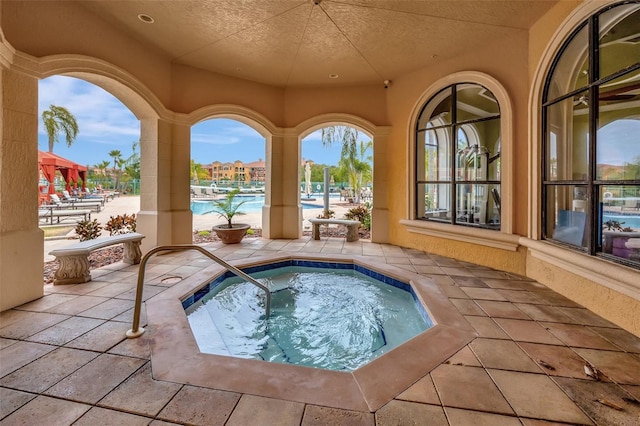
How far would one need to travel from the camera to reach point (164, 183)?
496 cm

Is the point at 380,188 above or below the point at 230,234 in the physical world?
above

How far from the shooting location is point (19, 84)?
2.86m

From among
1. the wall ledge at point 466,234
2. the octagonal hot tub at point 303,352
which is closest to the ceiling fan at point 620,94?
the wall ledge at point 466,234

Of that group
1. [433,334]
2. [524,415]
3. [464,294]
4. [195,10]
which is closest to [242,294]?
[433,334]

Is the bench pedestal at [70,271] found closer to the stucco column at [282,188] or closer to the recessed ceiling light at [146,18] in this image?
the recessed ceiling light at [146,18]

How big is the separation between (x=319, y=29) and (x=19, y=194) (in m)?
3.93

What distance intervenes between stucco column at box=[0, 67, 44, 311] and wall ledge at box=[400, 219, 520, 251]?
521 cm

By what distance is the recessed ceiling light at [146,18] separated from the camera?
3.67 meters

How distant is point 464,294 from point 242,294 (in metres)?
2.63

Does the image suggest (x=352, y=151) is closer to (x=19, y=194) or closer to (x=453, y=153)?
(x=453, y=153)

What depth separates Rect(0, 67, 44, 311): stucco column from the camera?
2740 millimetres

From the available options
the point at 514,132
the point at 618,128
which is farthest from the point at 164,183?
the point at 618,128

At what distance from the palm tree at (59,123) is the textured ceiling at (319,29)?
17.1 meters

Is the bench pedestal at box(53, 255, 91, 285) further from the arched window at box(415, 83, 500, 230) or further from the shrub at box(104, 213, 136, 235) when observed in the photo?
the arched window at box(415, 83, 500, 230)
